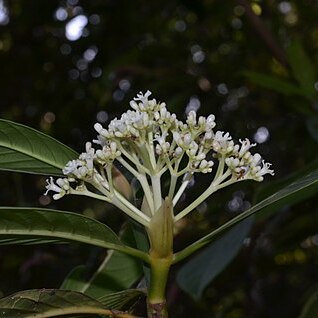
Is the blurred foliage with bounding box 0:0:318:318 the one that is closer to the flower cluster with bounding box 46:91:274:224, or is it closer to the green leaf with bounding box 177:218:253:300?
the green leaf with bounding box 177:218:253:300

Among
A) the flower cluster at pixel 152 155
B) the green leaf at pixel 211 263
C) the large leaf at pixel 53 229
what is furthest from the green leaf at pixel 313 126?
the large leaf at pixel 53 229

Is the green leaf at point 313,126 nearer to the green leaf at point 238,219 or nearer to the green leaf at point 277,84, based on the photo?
the green leaf at point 277,84

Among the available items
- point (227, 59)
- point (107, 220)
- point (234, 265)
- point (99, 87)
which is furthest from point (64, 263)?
point (227, 59)

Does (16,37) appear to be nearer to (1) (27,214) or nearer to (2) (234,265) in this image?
(2) (234,265)

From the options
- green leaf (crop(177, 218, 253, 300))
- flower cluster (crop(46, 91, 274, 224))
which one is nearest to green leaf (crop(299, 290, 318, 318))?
green leaf (crop(177, 218, 253, 300))

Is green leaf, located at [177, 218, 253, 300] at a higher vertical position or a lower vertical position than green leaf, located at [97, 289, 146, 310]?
lower

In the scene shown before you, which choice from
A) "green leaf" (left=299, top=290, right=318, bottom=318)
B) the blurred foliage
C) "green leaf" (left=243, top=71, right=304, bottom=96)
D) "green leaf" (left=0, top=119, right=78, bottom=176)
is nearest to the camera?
"green leaf" (left=0, top=119, right=78, bottom=176)

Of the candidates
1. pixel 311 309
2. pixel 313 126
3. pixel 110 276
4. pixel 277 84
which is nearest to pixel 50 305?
pixel 110 276

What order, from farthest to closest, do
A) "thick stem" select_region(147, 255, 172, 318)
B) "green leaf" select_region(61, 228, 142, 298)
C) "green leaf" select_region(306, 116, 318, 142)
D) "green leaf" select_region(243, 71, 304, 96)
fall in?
1. "green leaf" select_region(243, 71, 304, 96)
2. "green leaf" select_region(306, 116, 318, 142)
3. "green leaf" select_region(61, 228, 142, 298)
4. "thick stem" select_region(147, 255, 172, 318)
